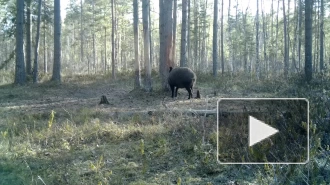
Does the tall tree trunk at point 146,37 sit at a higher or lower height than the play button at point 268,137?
higher

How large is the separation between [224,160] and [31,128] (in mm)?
5006

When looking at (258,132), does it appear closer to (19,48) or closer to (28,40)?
(19,48)

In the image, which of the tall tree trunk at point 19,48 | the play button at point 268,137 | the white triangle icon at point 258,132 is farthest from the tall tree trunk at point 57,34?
the white triangle icon at point 258,132

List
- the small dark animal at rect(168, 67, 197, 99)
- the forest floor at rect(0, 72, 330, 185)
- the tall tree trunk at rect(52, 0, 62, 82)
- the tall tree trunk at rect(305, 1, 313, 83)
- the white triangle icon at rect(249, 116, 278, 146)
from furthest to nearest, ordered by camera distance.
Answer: the tall tree trunk at rect(52, 0, 62, 82) < the tall tree trunk at rect(305, 1, 313, 83) < the small dark animal at rect(168, 67, 197, 99) < the forest floor at rect(0, 72, 330, 185) < the white triangle icon at rect(249, 116, 278, 146)

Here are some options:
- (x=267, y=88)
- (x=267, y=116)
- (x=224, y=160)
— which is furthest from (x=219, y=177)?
(x=267, y=88)

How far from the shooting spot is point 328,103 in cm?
595

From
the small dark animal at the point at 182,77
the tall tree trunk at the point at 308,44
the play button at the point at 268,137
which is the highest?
the tall tree trunk at the point at 308,44

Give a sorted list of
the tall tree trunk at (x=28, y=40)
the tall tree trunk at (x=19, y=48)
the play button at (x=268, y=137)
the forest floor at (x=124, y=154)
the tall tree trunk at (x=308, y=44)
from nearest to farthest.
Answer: the play button at (x=268, y=137) → the forest floor at (x=124, y=154) → the tall tree trunk at (x=308, y=44) → the tall tree trunk at (x=19, y=48) → the tall tree trunk at (x=28, y=40)

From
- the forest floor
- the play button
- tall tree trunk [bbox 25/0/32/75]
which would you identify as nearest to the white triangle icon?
the play button

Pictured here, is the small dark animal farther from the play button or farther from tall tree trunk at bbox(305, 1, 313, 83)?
the play button

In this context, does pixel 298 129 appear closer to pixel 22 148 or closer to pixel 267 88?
pixel 22 148

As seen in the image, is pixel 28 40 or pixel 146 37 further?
pixel 28 40

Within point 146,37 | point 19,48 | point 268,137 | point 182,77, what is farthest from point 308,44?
point 19,48

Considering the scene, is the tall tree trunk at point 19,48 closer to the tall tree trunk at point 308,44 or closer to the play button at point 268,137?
the tall tree trunk at point 308,44
